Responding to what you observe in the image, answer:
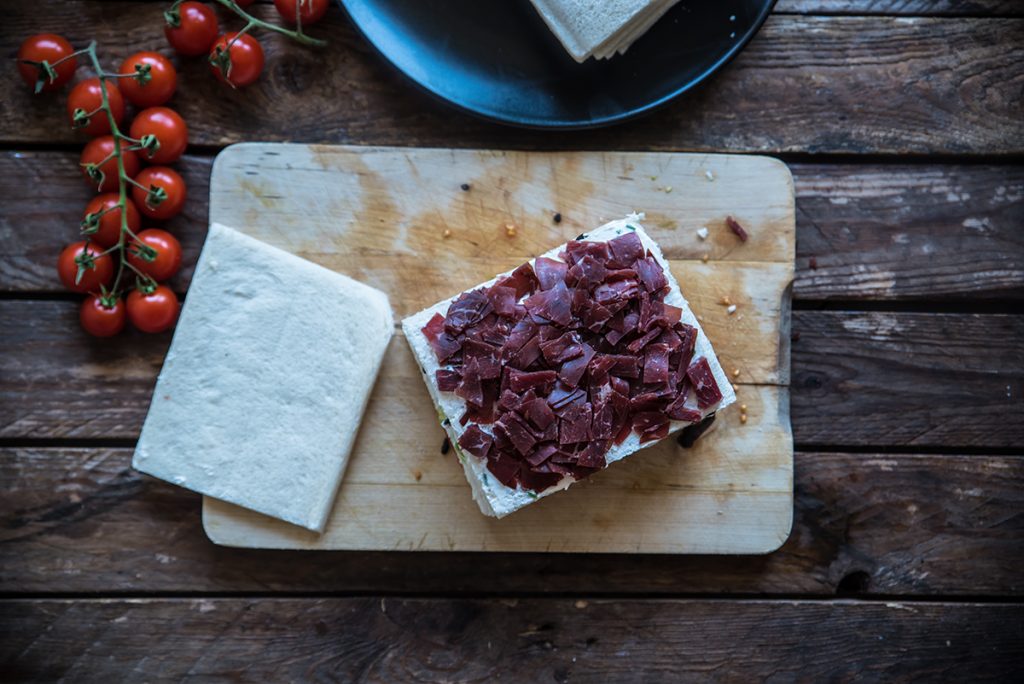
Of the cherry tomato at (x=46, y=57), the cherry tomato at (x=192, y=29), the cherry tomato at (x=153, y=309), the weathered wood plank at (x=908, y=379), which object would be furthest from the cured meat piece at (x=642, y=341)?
the cherry tomato at (x=46, y=57)

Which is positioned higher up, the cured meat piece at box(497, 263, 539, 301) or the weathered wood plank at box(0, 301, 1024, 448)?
the cured meat piece at box(497, 263, 539, 301)

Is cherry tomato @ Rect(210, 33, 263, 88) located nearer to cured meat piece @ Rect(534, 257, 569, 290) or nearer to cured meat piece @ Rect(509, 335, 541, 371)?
cured meat piece @ Rect(534, 257, 569, 290)

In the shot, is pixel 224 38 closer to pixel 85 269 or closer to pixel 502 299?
pixel 85 269

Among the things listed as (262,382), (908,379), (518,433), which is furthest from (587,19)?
(908,379)

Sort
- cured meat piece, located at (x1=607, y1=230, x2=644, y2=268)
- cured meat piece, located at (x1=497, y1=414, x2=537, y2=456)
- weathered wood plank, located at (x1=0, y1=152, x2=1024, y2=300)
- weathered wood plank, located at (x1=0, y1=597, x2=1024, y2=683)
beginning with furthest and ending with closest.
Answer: weathered wood plank, located at (x1=0, y1=152, x2=1024, y2=300), weathered wood plank, located at (x1=0, y1=597, x2=1024, y2=683), cured meat piece, located at (x1=607, y1=230, x2=644, y2=268), cured meat piece, located at (x1=497, y1=414, x2=537, y2=456)

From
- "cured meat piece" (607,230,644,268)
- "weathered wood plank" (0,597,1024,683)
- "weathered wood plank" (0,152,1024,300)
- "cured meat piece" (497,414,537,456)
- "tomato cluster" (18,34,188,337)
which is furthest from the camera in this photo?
"weathered wood plank" (0,152,1024,300)

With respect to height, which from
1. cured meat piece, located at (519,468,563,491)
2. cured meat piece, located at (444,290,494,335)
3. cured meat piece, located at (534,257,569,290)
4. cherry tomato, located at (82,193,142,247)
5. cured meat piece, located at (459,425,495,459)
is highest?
cherry tomato, located at (82,193,142,247)

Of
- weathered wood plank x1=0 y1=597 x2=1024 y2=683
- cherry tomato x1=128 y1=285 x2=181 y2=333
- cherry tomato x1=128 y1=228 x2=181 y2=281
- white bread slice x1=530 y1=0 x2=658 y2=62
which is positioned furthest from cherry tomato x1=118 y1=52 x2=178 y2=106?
weathered wood plank x1=0 y1=597 x2=1024 y2=683
